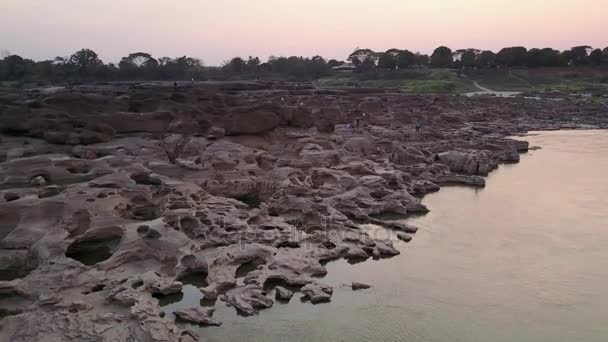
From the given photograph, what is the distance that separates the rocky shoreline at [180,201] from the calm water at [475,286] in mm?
586

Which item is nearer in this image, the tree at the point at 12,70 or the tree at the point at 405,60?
the tree at the point at 12,70

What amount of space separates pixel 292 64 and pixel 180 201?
241 ft

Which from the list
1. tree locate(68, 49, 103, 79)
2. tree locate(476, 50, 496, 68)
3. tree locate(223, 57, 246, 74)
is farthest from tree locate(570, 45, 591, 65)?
tree locate(68, 49, 103, 79)

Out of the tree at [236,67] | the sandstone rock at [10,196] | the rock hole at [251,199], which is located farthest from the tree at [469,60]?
the sandstone rock at [10,196]

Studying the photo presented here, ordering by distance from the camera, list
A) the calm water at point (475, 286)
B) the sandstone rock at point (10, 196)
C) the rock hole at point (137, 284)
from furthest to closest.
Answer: the sandstone rock at point (10, 196)
the rock hole at point (137, 284)
the calm water at point (475, 286)

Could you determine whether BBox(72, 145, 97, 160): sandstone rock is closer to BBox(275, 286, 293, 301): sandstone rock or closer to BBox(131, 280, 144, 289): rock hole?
BBox(131, 280, 144, 289): rock hole

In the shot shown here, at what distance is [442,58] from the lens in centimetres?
8694

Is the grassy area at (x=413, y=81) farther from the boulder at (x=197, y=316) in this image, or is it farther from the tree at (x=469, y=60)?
the boulder at (x=197, y=316)

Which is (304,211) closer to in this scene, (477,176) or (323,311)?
(323,311)

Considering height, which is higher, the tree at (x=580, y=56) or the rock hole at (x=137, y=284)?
the tree at (x=580, y=56)

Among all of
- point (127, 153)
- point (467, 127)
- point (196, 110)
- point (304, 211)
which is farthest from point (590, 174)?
point (127, 153)

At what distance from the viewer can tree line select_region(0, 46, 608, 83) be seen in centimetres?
6157

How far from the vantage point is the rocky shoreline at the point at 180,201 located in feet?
28.6

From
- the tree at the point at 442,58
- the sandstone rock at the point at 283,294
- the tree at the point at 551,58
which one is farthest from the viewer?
the tree at the point at 442,58
